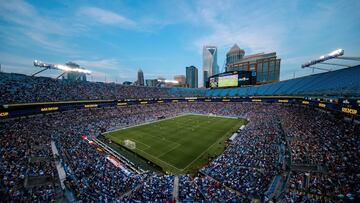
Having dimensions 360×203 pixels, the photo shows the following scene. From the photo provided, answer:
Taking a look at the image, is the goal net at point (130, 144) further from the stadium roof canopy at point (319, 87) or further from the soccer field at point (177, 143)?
the stadium roof canopy at point (319, 87)

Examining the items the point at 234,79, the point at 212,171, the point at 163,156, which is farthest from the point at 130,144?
the point at 234,79

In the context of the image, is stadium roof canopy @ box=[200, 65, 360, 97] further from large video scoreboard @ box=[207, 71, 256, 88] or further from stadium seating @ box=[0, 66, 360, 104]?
large video scoreboard @ box=[207, 71, 256, 88]

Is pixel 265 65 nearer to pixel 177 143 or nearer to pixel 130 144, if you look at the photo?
pixel 177 143

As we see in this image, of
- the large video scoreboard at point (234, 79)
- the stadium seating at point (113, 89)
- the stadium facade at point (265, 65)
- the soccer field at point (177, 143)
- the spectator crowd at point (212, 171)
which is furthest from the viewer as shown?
the stadium facade at point (265, 65)

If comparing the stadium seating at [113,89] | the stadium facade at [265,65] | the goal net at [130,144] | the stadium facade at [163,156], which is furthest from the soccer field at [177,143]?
the stadium facade at [265,65]

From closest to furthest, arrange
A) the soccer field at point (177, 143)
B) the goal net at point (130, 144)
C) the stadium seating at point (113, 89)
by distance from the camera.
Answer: the soccer field at point (177, 143), the goal net at point (130, 144), the stadium seating at point (113, 89)

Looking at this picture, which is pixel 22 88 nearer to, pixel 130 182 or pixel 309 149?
pixel 130 182

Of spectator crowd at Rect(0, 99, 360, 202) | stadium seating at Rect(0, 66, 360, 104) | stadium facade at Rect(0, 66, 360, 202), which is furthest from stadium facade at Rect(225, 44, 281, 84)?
spectator crowd at Rect(0, 99, 360, 202)

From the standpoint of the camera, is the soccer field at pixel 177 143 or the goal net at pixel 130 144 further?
the goal net at pixel 130 144
